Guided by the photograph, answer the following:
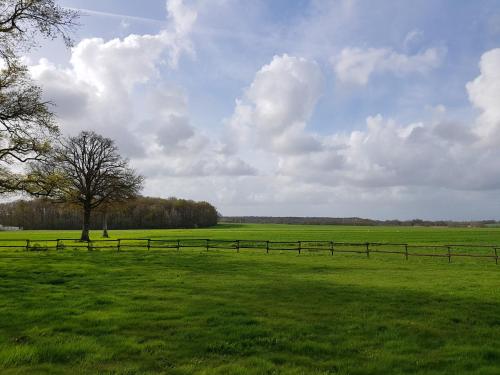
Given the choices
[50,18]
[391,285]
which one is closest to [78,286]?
[50,18]

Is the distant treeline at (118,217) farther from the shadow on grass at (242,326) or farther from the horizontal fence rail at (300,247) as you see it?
the shadow on grass at (242,326)

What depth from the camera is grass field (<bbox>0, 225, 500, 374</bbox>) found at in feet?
24.9

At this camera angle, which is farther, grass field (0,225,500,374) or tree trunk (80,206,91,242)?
tree trunk (80,206,91,242)

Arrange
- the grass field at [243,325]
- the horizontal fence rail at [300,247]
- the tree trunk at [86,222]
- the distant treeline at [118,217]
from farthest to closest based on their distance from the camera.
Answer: the distant treeline at [118,217], the tree trunk at [86,222], the horizontal fence rail at [300,247], the grass field at [243,325]

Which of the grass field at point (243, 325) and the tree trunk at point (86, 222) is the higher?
the tree trunk at point (86, 222)

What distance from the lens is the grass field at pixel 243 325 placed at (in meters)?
7.59

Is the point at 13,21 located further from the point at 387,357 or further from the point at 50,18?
the point at 387,357

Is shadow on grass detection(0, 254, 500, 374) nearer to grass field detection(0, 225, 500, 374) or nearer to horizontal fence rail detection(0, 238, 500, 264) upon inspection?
grass field detection(0, 225, 500, 374)

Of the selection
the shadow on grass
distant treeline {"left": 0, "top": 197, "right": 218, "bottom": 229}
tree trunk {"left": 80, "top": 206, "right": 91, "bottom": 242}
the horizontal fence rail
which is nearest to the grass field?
the shadow on grass

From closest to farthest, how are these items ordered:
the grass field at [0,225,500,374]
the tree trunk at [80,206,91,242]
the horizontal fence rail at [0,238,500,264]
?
the grass field at [0,225,500,374] → the horizontal fence rail at [0,238,500,264] → the tree trunk at [80,206,91,242]

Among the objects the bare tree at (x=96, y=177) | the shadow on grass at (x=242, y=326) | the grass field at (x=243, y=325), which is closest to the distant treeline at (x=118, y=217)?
the bare tree at (x=96, y=177)

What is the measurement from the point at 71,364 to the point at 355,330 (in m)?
6.22

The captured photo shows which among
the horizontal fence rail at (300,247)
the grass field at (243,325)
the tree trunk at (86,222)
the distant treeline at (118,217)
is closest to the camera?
the grass field at (243,325)

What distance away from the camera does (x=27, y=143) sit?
2412 cm
